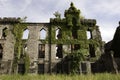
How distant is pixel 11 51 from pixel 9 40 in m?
1.96

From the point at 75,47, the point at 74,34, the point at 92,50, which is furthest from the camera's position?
the point at 74,34

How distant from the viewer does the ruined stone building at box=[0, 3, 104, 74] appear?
93.5 ft

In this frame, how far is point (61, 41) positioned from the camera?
1188 inches

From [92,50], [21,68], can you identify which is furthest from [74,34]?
[21,68]

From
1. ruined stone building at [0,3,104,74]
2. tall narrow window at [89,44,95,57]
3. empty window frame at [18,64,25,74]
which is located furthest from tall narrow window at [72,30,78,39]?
empty window frame at [18,64,25,74]

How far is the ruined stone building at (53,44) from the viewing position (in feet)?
93.5

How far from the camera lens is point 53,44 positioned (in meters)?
29.9

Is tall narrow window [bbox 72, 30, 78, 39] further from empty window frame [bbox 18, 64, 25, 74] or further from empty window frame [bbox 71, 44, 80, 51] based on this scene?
empty window frame [bbox 18, 64, 25, 74]

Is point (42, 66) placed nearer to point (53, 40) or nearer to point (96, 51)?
point (53, 40)

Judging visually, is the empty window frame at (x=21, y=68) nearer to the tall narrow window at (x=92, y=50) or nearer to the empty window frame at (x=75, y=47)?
the empty window frame at (x=75, y=47)

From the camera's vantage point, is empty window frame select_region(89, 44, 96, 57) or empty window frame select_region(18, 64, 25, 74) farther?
empty window frame select_region(89, 44, 96, 57)

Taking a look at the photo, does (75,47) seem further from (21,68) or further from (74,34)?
(21,68)

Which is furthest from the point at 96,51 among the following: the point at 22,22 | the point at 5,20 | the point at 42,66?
the point at 5,20

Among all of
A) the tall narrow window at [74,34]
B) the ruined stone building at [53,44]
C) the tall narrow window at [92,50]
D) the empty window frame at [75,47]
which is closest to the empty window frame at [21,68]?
the ruined stone building at [53,44]
